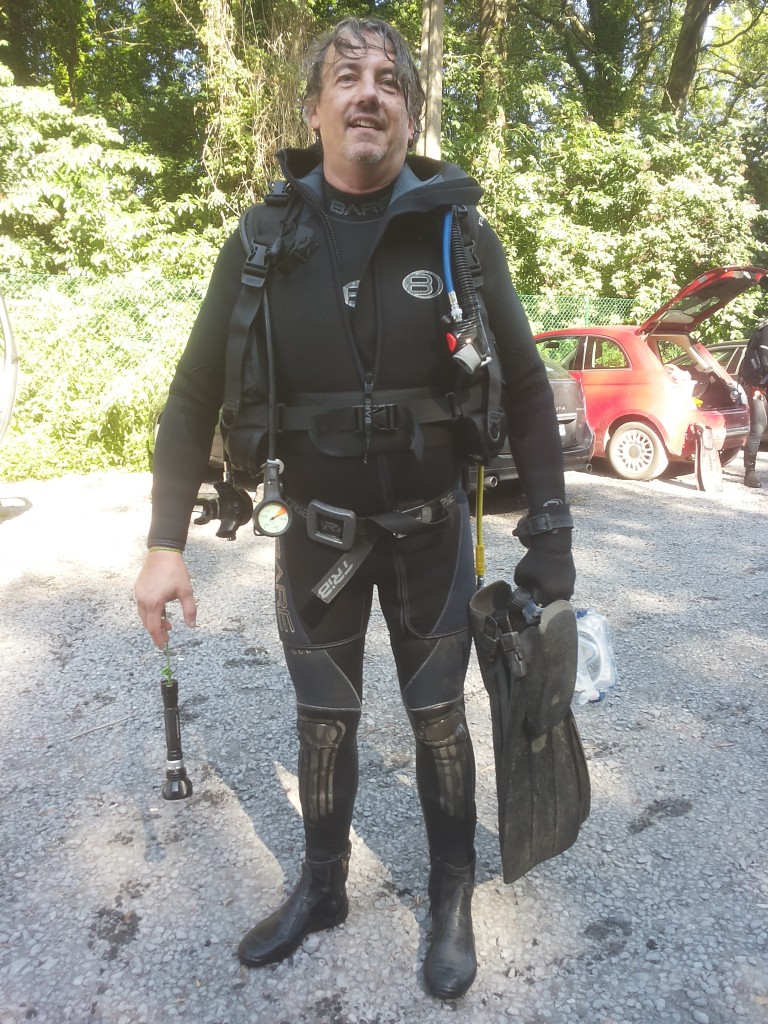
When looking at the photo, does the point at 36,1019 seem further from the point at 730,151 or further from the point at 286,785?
the point at 730,151

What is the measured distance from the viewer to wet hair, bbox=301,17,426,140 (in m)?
1.94

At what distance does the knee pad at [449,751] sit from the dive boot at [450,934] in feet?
0.65

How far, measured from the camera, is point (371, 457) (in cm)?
191

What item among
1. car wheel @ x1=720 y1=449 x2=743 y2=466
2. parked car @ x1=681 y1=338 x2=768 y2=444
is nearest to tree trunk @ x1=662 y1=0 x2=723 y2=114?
parked car @ x1=681 y1=338 x2=768 y2=444

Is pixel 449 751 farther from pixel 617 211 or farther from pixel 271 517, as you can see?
pixel 617 211

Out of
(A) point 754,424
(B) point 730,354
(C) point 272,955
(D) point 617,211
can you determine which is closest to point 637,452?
(A) point 754,424

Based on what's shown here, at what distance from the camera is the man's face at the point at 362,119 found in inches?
73.6

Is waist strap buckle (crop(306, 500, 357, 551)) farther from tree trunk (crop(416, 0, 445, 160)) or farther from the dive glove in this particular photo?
tree trunk (crop(416, 0, 445, 160))

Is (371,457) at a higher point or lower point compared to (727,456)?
higher

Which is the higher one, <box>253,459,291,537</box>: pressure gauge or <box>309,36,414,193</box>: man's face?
<box>309,36,414,193</box>: man's face

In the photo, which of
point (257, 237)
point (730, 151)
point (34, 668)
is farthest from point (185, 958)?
point (730, 151)

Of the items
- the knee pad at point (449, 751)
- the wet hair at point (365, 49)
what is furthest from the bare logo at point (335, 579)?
the wet hair at point (365, 49)

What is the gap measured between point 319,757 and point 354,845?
731mm

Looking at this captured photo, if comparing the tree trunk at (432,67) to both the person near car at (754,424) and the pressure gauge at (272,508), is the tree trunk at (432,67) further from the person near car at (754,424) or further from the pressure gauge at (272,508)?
the pressure gauge at (272,508)
